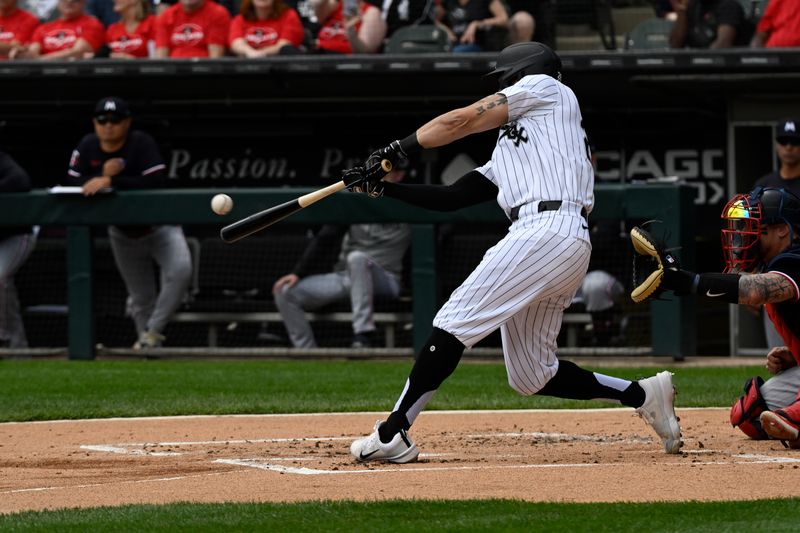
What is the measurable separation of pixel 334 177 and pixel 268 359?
2655 mm

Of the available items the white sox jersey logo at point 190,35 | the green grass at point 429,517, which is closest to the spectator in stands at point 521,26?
the white sox jersey logo at point 190,35

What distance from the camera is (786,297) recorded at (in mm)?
5035

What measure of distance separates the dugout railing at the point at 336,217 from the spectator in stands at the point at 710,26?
5.48 ft

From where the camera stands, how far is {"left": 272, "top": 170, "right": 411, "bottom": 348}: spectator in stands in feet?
33.1

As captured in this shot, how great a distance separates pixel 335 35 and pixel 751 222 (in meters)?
6.87

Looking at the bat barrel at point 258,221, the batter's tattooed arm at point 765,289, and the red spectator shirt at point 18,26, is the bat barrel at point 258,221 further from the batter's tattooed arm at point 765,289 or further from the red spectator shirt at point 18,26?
the red spectator shirt at point 18,26

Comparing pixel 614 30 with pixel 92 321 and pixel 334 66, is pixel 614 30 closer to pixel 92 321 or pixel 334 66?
pixel 334 66

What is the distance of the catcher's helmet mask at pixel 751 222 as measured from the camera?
522 centimetres

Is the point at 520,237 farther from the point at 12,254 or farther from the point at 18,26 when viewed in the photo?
the point at 18,26

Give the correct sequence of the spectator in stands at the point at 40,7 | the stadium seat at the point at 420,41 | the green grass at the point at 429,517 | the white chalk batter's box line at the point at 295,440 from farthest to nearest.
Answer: the spectator in stands at the point at 40,7 → the stadium seat at the point at 420,41 → the white chalk batter's box line at the point at 295,440 → the green grass at the point at 429,517

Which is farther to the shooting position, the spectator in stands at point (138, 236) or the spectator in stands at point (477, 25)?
the spectator in stands at point (477, 25)

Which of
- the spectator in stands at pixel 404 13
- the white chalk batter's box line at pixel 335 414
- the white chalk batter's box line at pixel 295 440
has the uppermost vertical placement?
the spectator in stands at pixel 404 13

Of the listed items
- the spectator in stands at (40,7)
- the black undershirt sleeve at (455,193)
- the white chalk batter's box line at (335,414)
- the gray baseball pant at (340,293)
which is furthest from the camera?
the spectator in stands at (40,7)

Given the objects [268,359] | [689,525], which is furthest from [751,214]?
[268,359]
